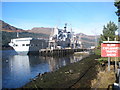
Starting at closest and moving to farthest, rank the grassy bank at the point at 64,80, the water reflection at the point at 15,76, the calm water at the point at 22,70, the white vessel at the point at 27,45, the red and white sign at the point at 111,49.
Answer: the grassy bank at the point at 64,80
the red and white sign at the point at 111,49
the water reflection at the point at 15,76
the calm water at the point at 22,70
the white vessel at the point at 27,45

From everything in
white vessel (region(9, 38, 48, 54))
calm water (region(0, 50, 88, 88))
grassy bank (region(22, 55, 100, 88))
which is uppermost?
white vessel (region(9, 38, 48, 54))

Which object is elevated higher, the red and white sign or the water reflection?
the red and white sign

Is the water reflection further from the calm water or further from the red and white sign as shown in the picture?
the red and white sign

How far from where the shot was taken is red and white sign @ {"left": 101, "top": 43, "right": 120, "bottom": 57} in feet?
41.3

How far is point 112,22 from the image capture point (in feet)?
105

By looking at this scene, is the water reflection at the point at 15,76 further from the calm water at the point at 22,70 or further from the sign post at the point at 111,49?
the sign post at the point at 111,49

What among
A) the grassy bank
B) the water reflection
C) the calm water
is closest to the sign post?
the grassy bank

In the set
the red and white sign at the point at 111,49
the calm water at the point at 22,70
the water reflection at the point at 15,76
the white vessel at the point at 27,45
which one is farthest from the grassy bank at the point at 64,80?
the white vessel at the point at 27,45

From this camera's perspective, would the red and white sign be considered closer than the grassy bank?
No

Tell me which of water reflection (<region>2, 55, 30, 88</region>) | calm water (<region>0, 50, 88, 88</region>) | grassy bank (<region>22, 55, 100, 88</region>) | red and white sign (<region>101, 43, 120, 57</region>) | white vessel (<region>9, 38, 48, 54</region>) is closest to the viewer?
grassy bank (<region>22, 55, 100, 88</region>)

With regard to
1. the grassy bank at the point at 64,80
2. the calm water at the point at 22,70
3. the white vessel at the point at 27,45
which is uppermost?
the white vessel at the point at 27,45

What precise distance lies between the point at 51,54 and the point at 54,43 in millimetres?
17992

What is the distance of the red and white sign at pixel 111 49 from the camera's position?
1260 cm

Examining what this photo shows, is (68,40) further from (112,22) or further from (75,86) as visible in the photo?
(75,86)
